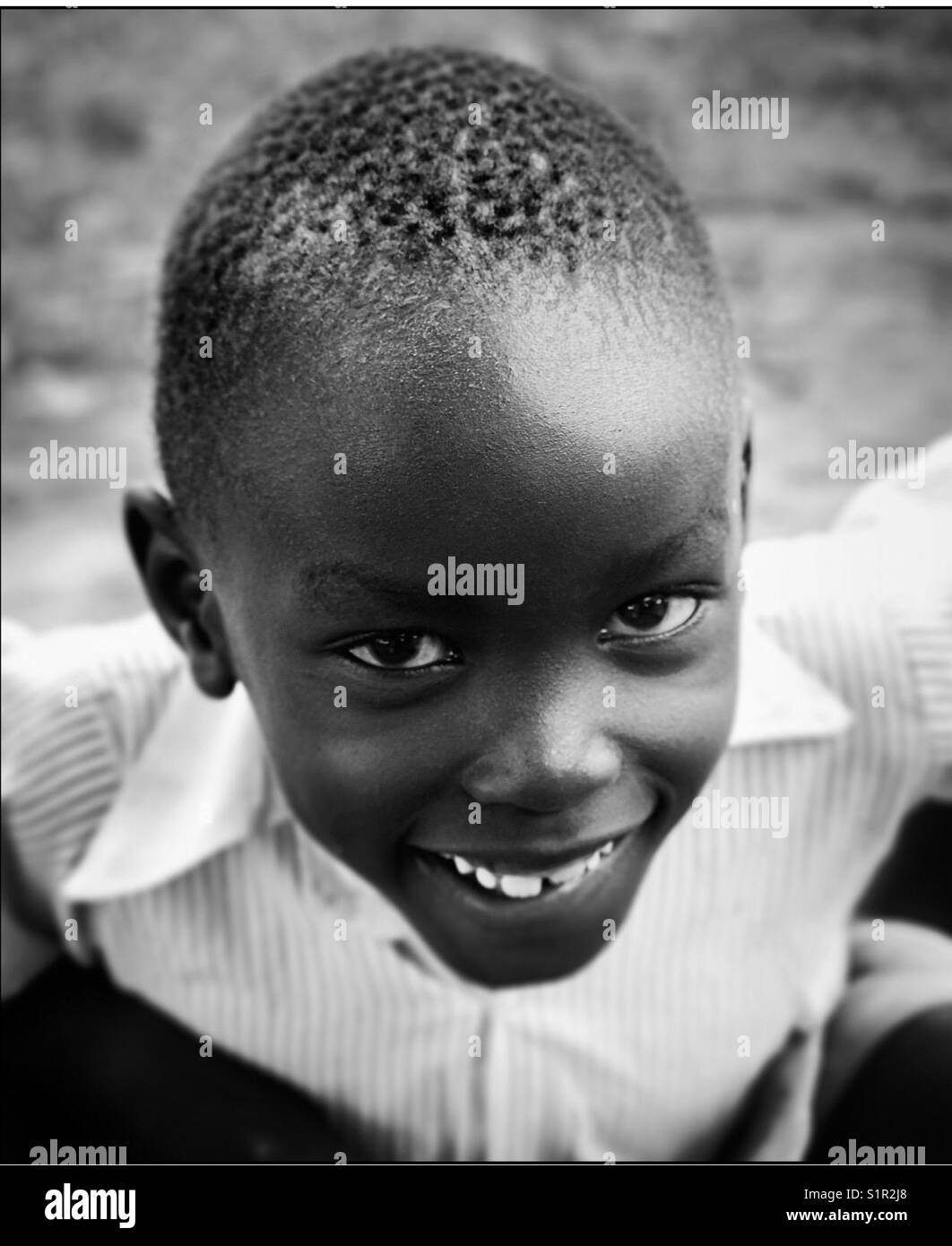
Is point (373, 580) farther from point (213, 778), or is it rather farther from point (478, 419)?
point (213, 778)

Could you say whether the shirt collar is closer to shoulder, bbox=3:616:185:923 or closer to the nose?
shoulder, bbox=3:616:185:923

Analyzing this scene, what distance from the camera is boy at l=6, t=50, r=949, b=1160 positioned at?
1.87 feet

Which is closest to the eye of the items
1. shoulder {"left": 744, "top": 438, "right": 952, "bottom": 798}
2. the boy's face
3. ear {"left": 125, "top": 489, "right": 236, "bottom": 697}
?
the boy's face

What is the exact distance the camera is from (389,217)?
22.6 inches

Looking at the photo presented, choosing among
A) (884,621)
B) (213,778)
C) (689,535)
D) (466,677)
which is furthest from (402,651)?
(884,621)

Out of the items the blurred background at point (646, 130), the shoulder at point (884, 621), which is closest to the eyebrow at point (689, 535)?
the shoulder at point (884, 621)

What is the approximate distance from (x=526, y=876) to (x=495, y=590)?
170 millimetres

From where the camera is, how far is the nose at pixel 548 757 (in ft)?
1.94

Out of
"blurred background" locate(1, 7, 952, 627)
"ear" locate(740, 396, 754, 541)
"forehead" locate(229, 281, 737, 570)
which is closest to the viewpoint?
A: "forehead" locate(229, 281, 737, 570)

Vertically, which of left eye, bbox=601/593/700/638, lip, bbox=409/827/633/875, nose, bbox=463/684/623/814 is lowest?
lip, bbox=409/827/633/875

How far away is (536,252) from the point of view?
0.57 m

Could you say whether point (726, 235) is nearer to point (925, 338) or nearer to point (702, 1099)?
point (925, 338)

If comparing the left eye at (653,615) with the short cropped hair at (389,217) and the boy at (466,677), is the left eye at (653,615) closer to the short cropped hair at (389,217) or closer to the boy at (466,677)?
the boy at (466,677)
